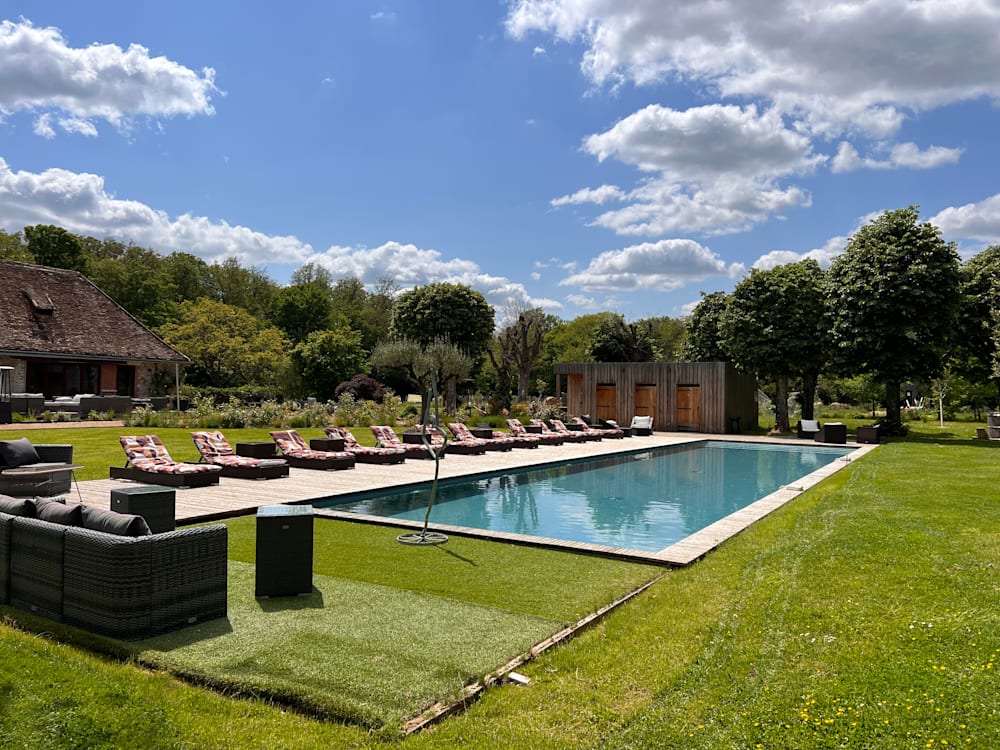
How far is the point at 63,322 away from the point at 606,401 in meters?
21.2

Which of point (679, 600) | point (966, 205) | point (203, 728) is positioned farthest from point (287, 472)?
point (966, 205)

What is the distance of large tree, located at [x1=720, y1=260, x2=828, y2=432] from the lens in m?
24.0

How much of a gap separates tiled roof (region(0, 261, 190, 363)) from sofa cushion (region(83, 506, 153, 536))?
23209 mm

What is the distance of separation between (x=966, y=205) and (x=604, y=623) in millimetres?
21615

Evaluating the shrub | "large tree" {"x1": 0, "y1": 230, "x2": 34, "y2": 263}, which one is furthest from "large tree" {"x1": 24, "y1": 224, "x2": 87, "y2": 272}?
the shrub

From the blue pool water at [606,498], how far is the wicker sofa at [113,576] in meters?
3.70

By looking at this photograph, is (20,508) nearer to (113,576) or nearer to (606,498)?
(113,576)

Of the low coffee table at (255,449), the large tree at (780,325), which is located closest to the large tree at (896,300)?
the large tree at (780,325)

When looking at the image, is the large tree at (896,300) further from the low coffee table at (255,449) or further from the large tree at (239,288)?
the large tree at (239,288)

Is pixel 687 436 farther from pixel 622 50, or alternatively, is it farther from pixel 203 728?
pixel 203 728

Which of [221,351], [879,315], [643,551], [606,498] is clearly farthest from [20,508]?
[221,351]

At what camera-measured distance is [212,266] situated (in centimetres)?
5338

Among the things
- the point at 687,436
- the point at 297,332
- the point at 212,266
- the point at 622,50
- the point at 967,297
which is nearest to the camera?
the point at 622,50

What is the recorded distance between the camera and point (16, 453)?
8328mm
